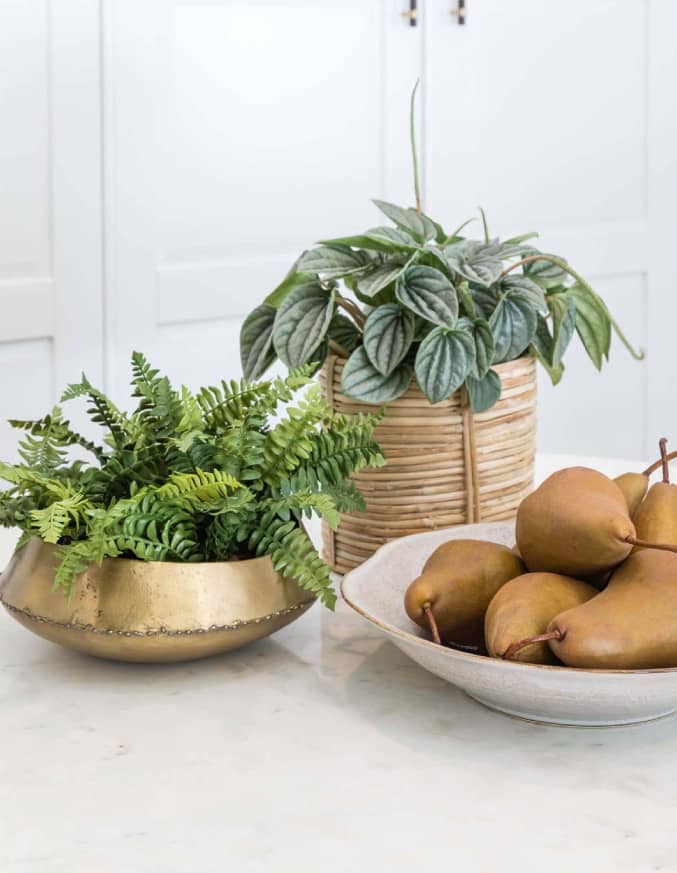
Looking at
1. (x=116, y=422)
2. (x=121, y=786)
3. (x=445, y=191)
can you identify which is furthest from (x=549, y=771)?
(x=445, y=191)

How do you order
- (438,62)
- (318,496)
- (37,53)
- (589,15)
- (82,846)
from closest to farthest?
(82,846) → (318,496) → (37,53) → (438,62) → (589,15)

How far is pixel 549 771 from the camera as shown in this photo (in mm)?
751

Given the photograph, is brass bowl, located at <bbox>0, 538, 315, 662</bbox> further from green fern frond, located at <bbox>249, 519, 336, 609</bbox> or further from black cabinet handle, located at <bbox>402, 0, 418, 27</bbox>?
black cabinet handle, located at <bbox>402, 0, 418, 27</bbox>

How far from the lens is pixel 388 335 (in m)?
1.05

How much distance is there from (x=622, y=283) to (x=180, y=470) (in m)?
2.70

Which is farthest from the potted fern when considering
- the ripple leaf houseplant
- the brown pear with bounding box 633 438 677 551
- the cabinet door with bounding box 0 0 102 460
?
the cabinet door with bounding box 0 0 102 460

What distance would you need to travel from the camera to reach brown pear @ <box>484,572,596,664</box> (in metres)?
0.77

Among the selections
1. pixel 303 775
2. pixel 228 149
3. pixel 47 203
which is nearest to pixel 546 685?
pixel 303 775

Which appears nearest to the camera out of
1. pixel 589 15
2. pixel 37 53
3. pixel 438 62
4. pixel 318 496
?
pixel 318 496

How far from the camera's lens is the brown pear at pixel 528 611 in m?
0.77

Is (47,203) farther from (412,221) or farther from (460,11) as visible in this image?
(412,221)

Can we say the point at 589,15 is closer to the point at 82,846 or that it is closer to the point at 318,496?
the point at 318,496

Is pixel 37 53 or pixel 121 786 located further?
pixel 37 53

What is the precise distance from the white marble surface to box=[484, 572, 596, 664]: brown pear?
64mm
